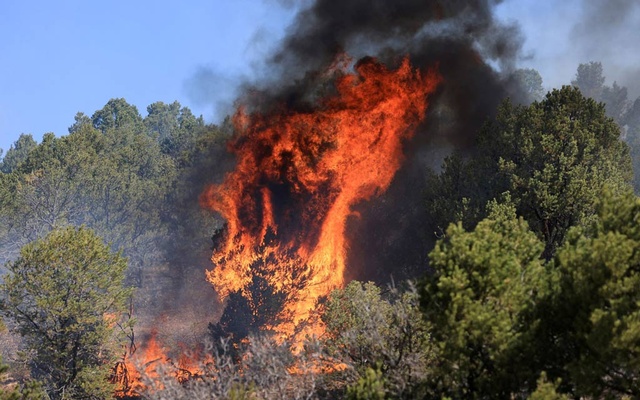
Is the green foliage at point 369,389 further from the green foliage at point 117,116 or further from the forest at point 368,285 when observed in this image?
the green foliage at point 117,116

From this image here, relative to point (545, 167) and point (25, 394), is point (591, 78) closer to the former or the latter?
point (545, 167)

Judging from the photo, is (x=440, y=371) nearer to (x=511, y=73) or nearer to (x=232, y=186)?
(x=232, y=186)

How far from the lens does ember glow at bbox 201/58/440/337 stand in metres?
39.1

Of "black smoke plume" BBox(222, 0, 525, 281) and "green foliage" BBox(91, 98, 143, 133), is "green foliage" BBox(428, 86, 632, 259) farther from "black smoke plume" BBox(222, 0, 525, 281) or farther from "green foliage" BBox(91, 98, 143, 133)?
"green foliage" BBox(91, 98, 143, 133)

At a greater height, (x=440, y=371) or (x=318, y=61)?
(x=318, y=61)

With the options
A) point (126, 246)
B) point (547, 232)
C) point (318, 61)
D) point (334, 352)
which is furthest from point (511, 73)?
point (126, 246)

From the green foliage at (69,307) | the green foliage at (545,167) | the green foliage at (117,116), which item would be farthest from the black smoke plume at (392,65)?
the green foliage at (117,116)

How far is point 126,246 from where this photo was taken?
6662 cm

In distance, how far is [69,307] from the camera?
32.2 metres

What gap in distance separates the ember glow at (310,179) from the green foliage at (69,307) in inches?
328

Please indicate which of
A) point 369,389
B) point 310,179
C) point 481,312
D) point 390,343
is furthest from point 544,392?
point 310,179

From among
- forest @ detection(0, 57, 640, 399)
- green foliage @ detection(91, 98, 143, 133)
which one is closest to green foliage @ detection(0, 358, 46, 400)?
forest @ detection(0, 57, 640, 399)

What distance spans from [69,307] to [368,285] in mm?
14901

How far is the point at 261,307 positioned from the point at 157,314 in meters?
20.6
